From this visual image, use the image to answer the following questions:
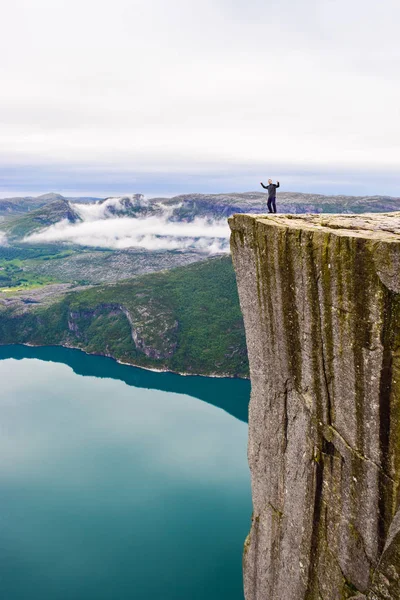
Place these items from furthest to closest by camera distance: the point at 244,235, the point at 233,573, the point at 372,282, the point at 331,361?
1. the point at 233,573
2. the point at 244,235
3. the point at 331,361
4. the point at 372,282

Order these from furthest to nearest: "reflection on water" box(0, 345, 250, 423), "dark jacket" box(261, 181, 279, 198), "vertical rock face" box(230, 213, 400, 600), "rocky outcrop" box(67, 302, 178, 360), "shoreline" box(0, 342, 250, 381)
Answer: "rocky outcrop" box(67, 302, 178, 360)
"shoreline" box(0, 342, 250, 381)
"reflection on water" box(0, 345, 250, 423)
"dark jacket" box(261, 181, 279, 198)
"vertical rock face" box(230, 213, 400, 600)

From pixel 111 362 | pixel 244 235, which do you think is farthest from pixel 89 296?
pixel 244 235

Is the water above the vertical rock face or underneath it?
underneath

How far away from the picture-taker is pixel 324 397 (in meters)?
9.50

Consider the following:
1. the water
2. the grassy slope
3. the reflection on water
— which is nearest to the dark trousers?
the water

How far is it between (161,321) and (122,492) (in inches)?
2853

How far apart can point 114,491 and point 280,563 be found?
139ft

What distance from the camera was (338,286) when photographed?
27.8 feet

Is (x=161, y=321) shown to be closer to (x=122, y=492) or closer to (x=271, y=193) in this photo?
(x=122, y=492)

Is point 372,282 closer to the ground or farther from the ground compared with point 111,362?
farther from the ground

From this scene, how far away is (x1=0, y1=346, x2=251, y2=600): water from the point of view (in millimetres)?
34875

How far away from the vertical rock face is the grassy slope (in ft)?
280

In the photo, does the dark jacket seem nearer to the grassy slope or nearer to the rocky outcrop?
the grassy slope

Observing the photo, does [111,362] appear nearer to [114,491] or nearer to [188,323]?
[188,323]
